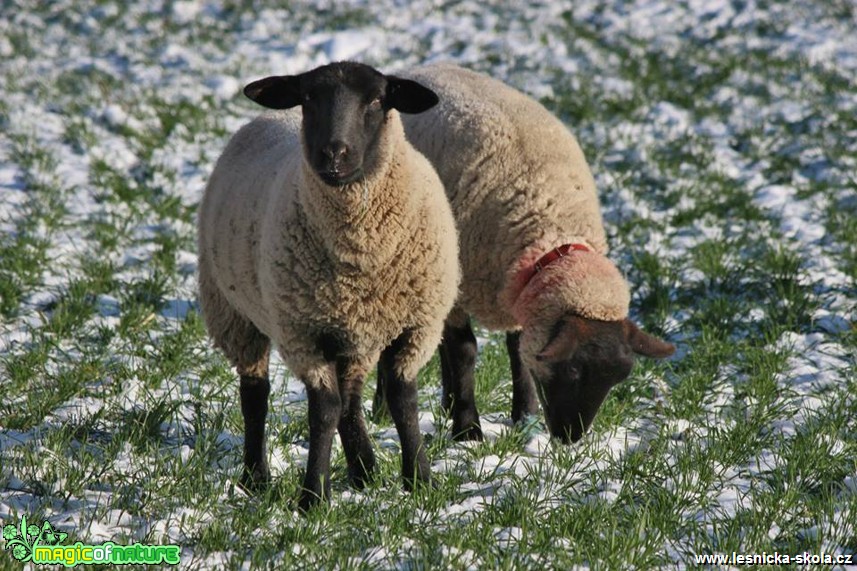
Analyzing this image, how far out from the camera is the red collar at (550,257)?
4395 mm

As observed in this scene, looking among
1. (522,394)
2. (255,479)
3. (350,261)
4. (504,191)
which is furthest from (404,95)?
(522,394)

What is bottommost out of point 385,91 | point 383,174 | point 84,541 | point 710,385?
point 710,385

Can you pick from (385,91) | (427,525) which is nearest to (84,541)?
(427,525)

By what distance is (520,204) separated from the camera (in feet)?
15.0

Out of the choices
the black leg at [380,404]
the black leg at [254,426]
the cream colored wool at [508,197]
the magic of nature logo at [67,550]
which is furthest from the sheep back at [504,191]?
the magic of nature logo at [67,550]

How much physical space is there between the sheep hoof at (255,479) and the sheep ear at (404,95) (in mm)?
1505

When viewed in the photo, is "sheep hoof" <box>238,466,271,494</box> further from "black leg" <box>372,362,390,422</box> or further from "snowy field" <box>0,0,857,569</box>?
"black leg" <box>372,362,390,422</box>

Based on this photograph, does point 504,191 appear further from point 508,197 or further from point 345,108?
point 345,108

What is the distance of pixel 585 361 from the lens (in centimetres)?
407

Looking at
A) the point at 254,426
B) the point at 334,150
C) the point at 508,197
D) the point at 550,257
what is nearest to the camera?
the point at 334,150

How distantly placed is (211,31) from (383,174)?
10.3m

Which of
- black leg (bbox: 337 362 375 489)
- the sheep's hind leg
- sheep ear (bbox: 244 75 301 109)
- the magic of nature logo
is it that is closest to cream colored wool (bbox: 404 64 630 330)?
black leg (bbox: 337 362 375 489)

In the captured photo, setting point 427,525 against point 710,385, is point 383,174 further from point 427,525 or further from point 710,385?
point 710,385

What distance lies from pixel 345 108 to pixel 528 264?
4.30 ft
